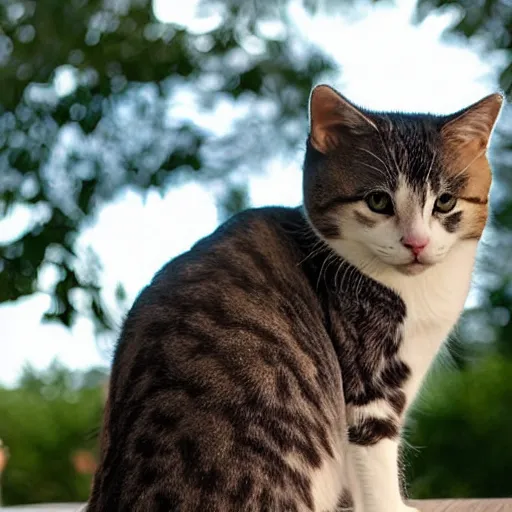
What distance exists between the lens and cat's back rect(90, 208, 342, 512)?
2.91 feet

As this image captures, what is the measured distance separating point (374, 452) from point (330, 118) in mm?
424

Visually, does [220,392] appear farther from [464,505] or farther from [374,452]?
[464,505]

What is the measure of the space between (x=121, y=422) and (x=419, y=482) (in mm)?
1170

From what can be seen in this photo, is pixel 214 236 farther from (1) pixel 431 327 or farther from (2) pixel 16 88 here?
(2) pixel 16 88

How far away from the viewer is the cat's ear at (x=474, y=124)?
1112 millimetres

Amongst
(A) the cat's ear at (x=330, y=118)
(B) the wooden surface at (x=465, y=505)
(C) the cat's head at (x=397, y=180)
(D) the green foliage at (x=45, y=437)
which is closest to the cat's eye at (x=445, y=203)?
(C) the cat's head at (x=397, y=180)

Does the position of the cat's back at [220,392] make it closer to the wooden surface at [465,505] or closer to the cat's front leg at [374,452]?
the cat's front leg at [374,452]

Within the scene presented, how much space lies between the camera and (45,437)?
7.54 feet

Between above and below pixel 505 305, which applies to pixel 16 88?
above

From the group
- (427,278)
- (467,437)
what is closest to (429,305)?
(427,278)

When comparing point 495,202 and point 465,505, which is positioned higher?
point 495,202

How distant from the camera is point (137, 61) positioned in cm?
180

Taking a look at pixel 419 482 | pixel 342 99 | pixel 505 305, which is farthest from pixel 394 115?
pixel 419 482

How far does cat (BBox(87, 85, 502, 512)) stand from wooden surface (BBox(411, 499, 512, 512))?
31 centimetres
